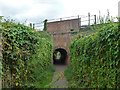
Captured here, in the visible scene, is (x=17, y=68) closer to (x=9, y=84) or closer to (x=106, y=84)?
(x=9, y=84)

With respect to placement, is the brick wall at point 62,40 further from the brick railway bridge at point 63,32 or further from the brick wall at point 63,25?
the brick wall at point 63,25

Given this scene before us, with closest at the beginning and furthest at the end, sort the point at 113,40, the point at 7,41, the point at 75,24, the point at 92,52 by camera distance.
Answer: the point at 113,40
the point at 7,41
the point at 92,52
the point at 75,24

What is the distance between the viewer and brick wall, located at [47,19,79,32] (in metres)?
16.2

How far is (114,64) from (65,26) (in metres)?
14.8

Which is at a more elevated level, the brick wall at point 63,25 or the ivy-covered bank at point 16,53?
the brick wall at point 63,25

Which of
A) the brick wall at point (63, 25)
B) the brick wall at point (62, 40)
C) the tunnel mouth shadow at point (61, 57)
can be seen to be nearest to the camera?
the brick wall at point (62, 40)

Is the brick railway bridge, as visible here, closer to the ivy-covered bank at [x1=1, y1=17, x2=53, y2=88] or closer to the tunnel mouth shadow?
the tunnel mouth shadow

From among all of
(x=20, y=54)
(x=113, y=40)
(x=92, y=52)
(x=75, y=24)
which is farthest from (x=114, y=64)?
(x=75, y=24)

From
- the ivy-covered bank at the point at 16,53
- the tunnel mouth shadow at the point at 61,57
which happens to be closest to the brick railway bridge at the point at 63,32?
the tunnel mouth shadow at the point at 61,57

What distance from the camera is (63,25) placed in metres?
17.1

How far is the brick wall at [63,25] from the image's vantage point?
53.0 feet

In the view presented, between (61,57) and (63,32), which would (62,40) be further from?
(61,57)

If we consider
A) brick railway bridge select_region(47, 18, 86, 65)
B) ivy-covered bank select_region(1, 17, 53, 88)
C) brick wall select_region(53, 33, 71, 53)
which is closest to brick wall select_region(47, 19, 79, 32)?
brick railway bridge select_region(47, 18, 86, 65)

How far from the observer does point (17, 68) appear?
3.26m
